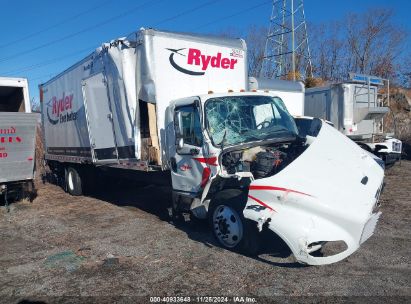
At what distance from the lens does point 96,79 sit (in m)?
8.37

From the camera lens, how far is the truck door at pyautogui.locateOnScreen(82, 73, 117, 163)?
812 centimetres

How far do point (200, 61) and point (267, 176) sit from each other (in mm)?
3196

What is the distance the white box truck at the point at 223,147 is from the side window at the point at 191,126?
A: 2cm

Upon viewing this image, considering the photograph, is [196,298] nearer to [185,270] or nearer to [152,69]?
[185,270]

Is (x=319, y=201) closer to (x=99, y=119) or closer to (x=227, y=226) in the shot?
(x=227, y=226)

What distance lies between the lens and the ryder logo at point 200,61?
7.04m

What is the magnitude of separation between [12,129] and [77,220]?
123 inches

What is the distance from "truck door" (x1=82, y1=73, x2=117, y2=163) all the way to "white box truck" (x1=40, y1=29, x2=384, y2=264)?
0.08ft

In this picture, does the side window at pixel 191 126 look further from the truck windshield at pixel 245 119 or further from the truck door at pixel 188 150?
the truck windshield at pixel 245 119

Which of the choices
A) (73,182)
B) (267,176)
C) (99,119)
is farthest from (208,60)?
(73,182)

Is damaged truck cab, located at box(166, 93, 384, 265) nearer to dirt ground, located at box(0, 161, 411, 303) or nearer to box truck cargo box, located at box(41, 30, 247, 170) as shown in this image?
dirt ground, located at box(0, 161, 411, 303)

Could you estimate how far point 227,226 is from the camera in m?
5.35

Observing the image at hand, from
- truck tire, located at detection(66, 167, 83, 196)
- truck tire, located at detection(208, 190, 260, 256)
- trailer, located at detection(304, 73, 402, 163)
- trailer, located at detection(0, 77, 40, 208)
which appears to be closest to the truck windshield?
truck tire, located at detection(208, 190, 260, 256)

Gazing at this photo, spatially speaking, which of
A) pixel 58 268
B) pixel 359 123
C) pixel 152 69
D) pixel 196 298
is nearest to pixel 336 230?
pixel 196 298
